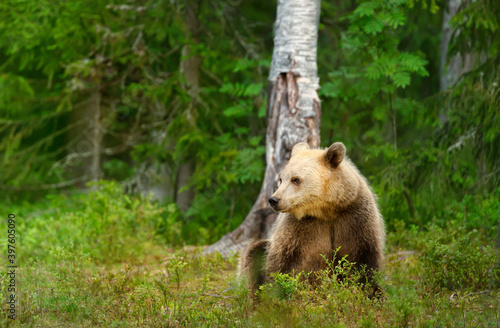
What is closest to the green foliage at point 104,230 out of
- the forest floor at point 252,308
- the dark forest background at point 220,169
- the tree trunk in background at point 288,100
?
the dark forest background at point 220,169

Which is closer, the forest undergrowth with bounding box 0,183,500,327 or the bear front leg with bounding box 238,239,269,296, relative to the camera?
the forest undergrowth with bounding box 0,183,500,327

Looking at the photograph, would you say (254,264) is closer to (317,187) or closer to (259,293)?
(259,293)

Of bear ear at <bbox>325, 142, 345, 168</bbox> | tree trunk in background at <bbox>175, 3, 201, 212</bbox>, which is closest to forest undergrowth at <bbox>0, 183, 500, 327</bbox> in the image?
bear ear at <bbox>325, 142, 345, 168</bbox>

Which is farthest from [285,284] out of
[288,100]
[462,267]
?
[288,100]

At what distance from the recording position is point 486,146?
710 centimetres

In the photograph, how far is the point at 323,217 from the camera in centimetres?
489

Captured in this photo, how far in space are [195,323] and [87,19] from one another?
7.37 metres

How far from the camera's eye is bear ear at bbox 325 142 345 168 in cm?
470

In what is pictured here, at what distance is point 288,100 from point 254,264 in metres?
2.47

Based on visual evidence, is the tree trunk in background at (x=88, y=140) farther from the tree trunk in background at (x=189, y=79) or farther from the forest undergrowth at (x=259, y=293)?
the forest undergrowth at (x=259, y=293)

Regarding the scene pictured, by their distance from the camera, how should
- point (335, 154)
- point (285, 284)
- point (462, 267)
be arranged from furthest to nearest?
point (462, 267)
point (335, 154)
point (285, 284)

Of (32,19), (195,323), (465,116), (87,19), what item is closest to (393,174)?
(465,116)

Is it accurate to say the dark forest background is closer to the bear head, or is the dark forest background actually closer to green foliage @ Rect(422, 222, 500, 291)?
green foliage @ Rect(422, 222, 500, 291)

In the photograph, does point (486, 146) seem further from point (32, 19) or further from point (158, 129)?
point (32, 19)
